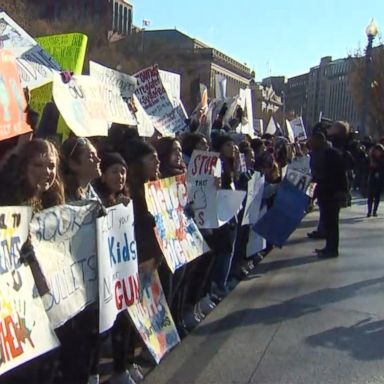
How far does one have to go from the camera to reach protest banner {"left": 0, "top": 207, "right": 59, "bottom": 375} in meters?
3.11

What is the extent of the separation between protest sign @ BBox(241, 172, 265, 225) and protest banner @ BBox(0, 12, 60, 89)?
3115mm

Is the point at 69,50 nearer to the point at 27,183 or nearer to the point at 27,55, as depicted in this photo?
the point at 27,55

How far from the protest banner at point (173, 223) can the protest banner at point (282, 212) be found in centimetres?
311

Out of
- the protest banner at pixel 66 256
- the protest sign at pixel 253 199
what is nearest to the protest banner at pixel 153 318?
the protest banner at pixel 66 256

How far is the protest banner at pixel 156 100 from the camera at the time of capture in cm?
804

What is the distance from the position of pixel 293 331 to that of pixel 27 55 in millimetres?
3144

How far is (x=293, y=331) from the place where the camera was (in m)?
6.25

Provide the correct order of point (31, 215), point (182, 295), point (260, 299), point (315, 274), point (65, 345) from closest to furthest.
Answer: point (31, 215)
point (65, 345)
point (182, 295)
point (260, 299)
point (315, 274)

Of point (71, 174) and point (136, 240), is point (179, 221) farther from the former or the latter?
point (71, 174)

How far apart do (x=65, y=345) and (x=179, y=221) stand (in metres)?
1.86

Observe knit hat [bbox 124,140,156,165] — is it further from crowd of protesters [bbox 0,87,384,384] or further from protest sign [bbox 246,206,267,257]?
protest sign [bbox 246,206,267,257]

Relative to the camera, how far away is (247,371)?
516 cm

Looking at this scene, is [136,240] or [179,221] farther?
[179,221]

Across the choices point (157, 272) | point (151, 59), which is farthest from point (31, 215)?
point (151, 59)
